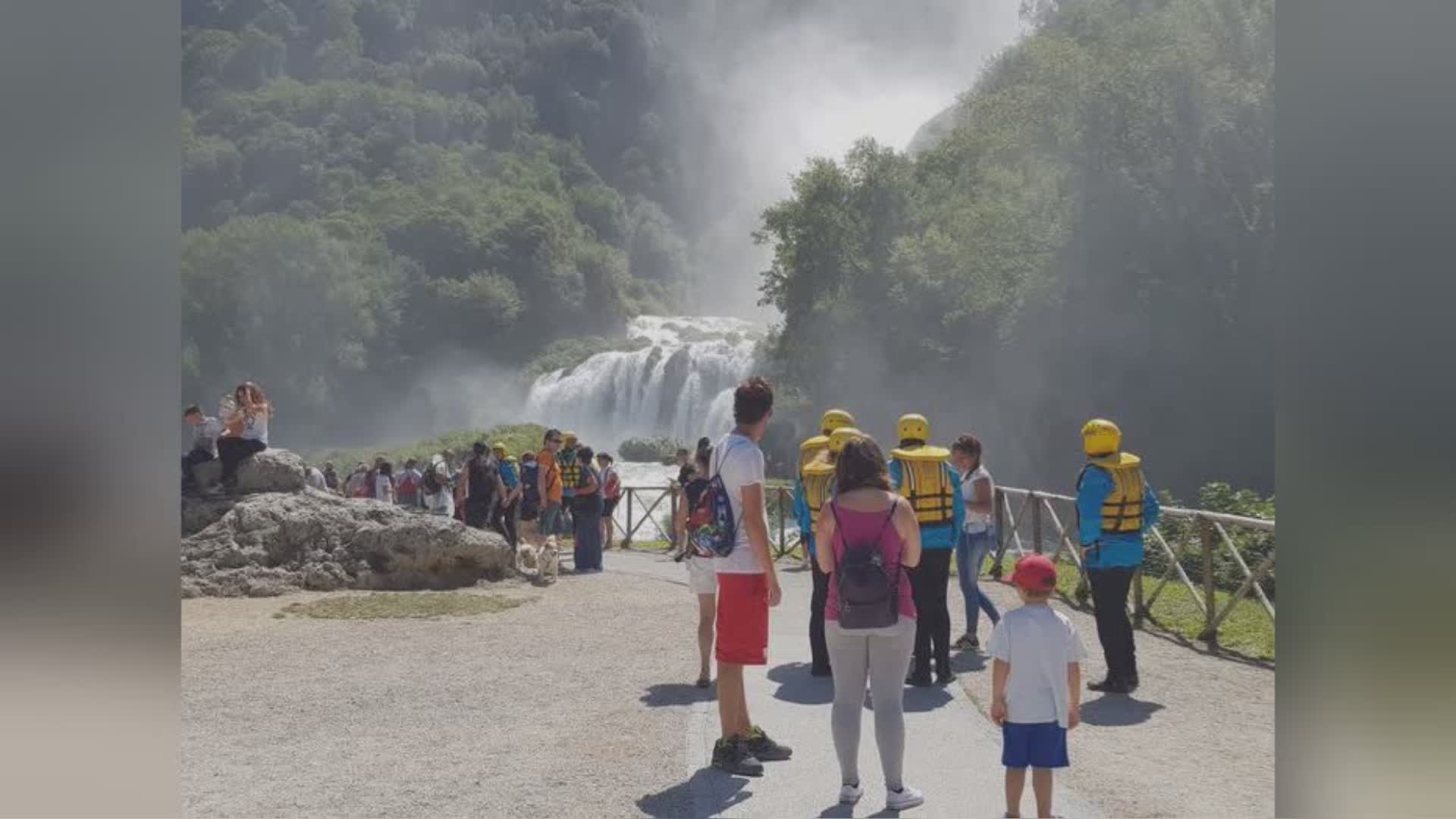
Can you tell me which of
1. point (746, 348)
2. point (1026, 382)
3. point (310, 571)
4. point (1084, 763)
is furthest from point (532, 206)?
point (1084, 763)

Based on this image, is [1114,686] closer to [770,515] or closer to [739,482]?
[739,482]

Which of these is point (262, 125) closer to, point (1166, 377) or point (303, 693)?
point (1166, 377)

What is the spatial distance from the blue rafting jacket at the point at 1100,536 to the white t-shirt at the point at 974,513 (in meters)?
1.89

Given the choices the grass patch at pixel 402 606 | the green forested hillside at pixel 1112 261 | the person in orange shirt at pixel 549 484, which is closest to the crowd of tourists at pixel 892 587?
the grass patch at pixel 402 606

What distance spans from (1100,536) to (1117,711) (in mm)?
1044

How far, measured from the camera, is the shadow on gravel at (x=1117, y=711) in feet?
23.1

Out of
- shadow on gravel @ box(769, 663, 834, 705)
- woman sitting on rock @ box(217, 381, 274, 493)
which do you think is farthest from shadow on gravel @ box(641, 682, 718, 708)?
woman sitting on rock @ box(217, 381, 274, 493)

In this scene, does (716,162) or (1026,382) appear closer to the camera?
(1026,382)

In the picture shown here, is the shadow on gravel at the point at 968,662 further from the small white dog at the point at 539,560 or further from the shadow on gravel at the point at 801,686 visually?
the small white dog at the point at 539,560

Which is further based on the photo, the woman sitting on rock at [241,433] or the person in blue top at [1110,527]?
the woman sitting on rock at [241,433]

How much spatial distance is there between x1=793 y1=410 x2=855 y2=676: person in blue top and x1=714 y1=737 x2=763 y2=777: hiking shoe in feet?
4.69
